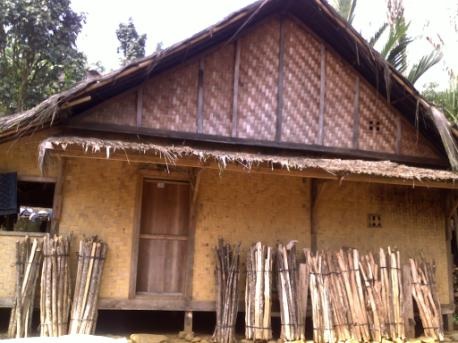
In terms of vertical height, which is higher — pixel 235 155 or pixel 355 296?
pixel 235 155

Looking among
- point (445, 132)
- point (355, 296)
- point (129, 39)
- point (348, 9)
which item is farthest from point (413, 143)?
point (129, 39)

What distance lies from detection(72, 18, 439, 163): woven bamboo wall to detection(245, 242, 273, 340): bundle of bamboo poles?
2110 mm

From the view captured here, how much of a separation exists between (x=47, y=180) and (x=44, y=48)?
8405mm

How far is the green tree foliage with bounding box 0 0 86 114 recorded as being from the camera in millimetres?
13336

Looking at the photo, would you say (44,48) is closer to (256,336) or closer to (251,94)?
(251,94)

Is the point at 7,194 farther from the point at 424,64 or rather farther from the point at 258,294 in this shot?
the point at 424,64

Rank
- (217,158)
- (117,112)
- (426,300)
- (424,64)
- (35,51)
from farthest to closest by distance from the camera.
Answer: (35,51), (424,64), (117,112), (426,300), (217,158)

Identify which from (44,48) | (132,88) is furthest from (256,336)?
(44,48)

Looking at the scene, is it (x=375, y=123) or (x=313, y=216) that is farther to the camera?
(x=375, y=123)

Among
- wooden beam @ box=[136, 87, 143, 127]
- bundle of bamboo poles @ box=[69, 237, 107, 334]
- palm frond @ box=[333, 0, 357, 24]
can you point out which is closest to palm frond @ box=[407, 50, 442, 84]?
palm frond @ box=[333, 0, 357, 24]

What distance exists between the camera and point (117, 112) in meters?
7.22

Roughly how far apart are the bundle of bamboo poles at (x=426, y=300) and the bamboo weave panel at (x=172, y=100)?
4.14 m

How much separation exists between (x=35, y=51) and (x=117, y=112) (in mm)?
8048

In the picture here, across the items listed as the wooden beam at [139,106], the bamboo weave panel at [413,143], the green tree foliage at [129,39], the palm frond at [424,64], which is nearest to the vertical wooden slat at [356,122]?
the bamboo weave panel at [413,143]
